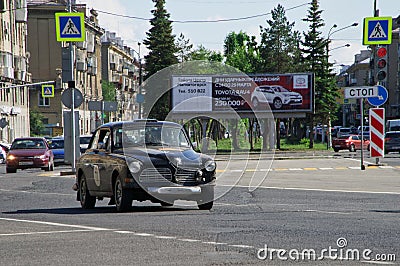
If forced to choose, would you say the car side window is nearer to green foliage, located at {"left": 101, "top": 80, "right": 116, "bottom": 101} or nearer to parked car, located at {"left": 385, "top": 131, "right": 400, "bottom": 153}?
parked car, located at {"left": 385, "top": 131, "right": 400, "bottom": 153}

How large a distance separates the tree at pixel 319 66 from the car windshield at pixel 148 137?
66.8 meters

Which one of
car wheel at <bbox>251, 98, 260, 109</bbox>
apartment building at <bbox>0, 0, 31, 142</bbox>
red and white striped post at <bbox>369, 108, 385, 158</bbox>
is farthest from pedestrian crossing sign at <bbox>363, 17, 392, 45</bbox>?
apartment building at <bbox>0, 0, 31, 142</bbox>

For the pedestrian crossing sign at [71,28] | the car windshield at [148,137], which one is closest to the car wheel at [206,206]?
the car windshield at [148,137]

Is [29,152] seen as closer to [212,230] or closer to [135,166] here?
[135,166]

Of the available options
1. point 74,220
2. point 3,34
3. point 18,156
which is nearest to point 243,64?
point 3,34

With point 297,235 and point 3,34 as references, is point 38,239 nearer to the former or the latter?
point 297,235

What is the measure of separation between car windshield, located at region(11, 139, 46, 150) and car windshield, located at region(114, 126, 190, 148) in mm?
20952

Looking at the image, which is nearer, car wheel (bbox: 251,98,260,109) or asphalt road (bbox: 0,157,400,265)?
asphalt road (bbox: 0,157,400,265)

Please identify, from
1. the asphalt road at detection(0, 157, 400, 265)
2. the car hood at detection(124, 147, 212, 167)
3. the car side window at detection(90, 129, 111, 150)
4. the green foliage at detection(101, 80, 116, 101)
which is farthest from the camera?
the green foliage at detection(101, 80, 116, 101)

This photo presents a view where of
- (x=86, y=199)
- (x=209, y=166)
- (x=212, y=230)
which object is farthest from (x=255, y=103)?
(x=212, y=230)

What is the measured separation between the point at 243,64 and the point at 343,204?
74.2 meters

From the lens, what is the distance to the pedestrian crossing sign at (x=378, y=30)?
89.0 ft

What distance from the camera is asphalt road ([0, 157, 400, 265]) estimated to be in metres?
8.89

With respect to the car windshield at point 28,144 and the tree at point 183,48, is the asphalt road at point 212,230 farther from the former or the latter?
the tree at point 183,48
